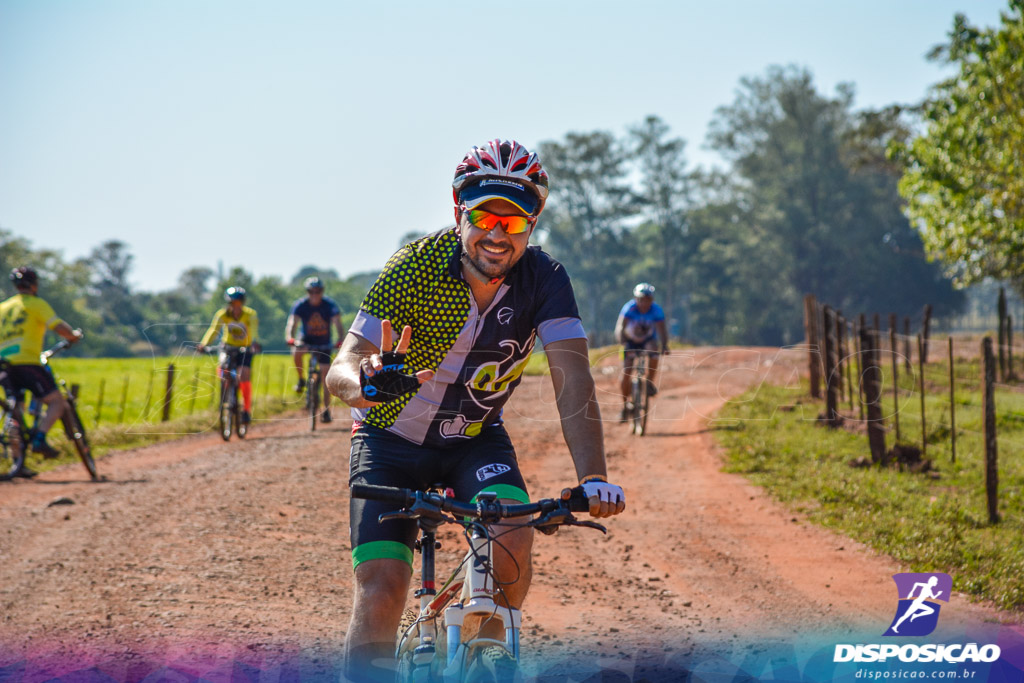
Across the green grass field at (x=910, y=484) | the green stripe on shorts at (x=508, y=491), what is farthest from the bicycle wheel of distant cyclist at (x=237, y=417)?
the green stripe on shorts at (x=508, y=491)

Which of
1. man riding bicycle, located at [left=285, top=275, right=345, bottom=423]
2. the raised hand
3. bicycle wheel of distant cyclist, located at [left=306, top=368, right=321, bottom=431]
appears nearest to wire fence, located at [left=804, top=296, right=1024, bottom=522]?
the raised hand

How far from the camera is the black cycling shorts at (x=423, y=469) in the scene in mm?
3309

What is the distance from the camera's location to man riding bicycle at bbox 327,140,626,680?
138 inches

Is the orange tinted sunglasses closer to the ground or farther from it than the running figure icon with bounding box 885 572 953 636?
farther from it

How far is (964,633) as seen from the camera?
6.02 metres

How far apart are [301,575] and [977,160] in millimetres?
18078

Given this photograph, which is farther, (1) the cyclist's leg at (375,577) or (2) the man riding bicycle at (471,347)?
(2) the man riding bicycle at (471,347)

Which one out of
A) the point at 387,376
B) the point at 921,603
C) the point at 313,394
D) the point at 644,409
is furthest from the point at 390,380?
the point at 313,394

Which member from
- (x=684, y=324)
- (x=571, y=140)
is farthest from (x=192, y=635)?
(x=684, y=324)

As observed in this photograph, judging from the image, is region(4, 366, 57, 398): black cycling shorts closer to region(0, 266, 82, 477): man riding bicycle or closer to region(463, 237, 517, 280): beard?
region(0, 266, 82, 477): man riding bicycle

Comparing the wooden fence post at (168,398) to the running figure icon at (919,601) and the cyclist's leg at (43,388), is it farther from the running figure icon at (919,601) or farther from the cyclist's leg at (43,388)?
the running figure icon at (919,601)

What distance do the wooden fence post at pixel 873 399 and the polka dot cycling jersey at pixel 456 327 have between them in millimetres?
8776

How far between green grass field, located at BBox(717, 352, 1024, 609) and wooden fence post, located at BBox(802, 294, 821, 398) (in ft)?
2.35

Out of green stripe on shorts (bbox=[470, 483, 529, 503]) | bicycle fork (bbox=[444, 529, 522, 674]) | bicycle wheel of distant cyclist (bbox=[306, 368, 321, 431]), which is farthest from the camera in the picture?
bicycle wheel of distant cyclist (bbox=[306, 368, 321, 431])
